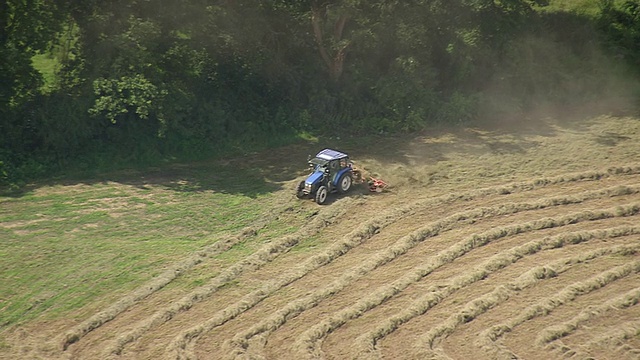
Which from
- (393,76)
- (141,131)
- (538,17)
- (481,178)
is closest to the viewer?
(481,178)

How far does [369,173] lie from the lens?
29.2 meters

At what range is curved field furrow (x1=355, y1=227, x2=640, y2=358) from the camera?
18828 millimetres

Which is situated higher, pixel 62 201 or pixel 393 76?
pixel 393 76

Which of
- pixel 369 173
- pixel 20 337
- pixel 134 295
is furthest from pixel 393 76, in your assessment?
pixel 20 337

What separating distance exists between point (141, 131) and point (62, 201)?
19.5 feet

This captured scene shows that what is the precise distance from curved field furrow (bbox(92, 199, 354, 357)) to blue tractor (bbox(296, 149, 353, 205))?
638 millimetres

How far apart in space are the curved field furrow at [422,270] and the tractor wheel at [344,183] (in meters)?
5.55

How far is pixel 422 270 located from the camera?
21891mm

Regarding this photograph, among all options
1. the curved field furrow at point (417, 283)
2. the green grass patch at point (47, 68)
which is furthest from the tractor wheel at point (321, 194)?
the green grass patch at point (47, 68)

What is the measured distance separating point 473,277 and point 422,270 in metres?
1.62

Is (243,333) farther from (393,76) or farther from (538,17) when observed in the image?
(538,17)

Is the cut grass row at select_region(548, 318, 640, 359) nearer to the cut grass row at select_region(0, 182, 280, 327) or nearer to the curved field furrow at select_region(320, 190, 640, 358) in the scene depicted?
the curved field furrow at select_region(320, 190, 640, 358)

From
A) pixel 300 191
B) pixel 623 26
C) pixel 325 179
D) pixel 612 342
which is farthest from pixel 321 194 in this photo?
pixel 623 26

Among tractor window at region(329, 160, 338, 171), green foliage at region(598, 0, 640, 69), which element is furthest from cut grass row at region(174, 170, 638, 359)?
green foliage at region(598, 0, 640, 69)
